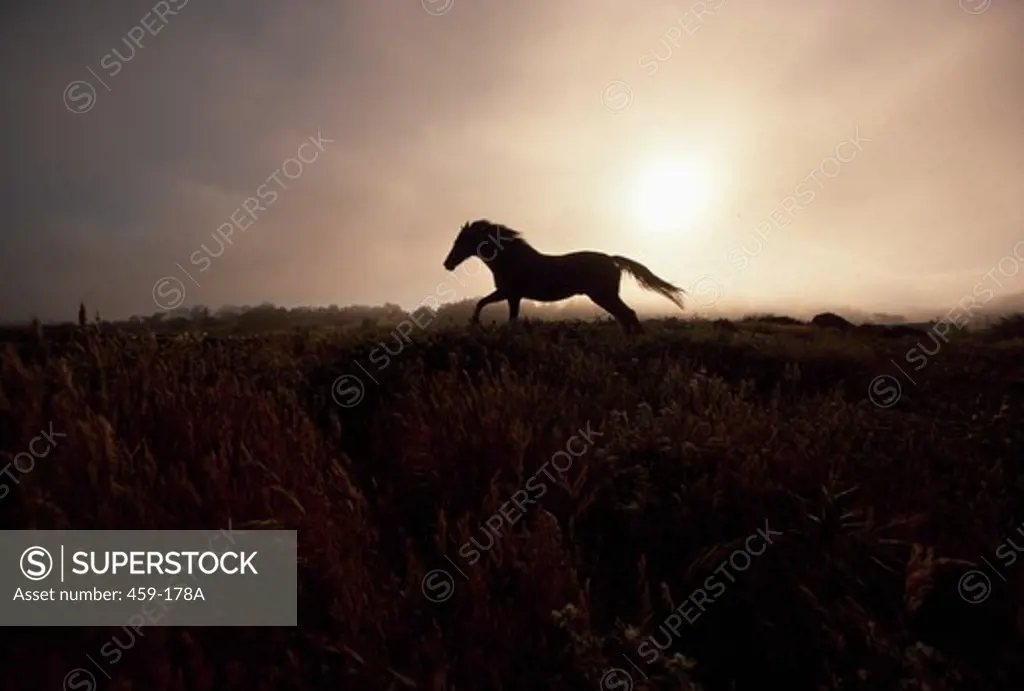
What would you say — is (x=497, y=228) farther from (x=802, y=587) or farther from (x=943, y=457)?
(x=802, y=587)

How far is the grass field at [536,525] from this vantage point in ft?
6.84

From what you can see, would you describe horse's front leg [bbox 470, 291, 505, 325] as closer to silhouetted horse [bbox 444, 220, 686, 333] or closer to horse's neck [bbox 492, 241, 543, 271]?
silhouetted horse [bbox 444, 220, 686, 333]

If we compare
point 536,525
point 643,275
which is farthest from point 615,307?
point 536,525

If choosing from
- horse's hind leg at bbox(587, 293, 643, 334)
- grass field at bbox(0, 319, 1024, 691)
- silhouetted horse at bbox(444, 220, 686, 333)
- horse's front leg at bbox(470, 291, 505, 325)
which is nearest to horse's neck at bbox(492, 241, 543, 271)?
silhouetted horse at bbox(444, 220, 686, 333)

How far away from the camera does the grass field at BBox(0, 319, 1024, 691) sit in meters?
2.08

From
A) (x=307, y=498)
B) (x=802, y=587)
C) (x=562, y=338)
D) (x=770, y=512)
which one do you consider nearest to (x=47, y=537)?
(x=307, y=498)

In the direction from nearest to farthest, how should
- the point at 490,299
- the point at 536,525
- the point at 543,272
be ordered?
the point at 536,525 < the point at 490,299 < the point at 543,272

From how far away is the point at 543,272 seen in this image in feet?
37.4

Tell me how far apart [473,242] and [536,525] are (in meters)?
9.26

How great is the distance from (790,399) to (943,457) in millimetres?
2083

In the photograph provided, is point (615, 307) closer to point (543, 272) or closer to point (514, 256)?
point (543, 272)

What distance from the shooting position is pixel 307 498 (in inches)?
107

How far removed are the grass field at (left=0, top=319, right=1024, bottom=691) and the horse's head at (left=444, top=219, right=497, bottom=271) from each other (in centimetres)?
682

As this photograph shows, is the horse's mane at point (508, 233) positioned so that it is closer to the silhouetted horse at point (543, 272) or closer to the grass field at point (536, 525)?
the silhouetted horse at point (543, 272)
